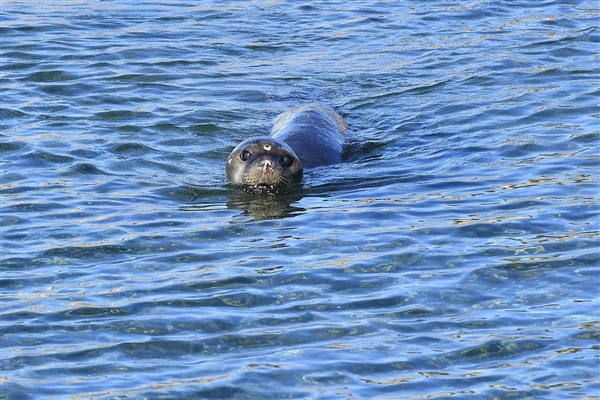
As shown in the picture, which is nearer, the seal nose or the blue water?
the blue water

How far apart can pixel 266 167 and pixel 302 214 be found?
2.58ft

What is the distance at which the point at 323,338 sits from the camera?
310 inches

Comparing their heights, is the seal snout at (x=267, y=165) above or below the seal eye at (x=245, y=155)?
below

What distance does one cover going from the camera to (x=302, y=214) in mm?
10672

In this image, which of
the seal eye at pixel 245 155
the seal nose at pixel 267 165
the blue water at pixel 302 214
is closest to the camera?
the blue water at pixel 302 214

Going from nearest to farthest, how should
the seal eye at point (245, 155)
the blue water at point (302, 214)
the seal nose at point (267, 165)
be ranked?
the blue water at point (302, 214) → the seal nose at point (267, 165) → the seal eye at point (245, 155)

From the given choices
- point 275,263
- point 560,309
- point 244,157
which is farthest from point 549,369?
point 244,157

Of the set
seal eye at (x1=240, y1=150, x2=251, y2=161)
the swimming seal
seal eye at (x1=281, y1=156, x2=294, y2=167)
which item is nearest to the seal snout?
the swimming seal

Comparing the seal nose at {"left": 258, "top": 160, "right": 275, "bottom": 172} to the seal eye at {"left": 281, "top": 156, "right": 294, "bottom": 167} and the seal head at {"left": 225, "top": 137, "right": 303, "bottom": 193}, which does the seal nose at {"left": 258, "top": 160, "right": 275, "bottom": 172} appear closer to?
the seal head at {"left": 225, "top": 137, "right": 303, "bottom": 193}

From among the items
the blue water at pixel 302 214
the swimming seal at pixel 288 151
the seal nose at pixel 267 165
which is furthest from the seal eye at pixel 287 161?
the blue water at pixel 302 214

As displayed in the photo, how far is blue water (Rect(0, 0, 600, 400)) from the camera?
754 centimetres

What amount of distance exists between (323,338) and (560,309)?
156 centimetres

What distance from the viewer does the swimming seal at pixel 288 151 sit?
1137cm

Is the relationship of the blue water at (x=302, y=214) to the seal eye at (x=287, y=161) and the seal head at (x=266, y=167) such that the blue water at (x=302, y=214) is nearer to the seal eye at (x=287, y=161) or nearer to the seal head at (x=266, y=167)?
the seal head at (x=266, y=167)
